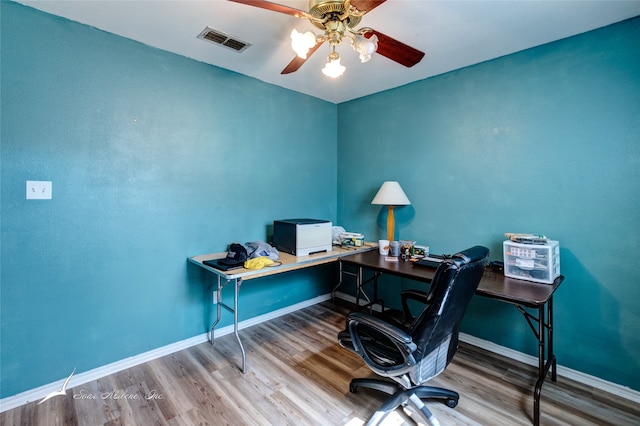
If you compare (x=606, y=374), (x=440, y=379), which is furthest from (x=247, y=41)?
(x=606, y=374)

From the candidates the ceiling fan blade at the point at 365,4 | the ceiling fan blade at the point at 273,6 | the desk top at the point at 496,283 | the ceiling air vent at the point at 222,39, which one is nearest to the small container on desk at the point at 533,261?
the desk top at the point at 496,283

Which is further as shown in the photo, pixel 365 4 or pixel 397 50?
pixel 397 50

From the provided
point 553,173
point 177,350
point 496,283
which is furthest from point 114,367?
point 553,173

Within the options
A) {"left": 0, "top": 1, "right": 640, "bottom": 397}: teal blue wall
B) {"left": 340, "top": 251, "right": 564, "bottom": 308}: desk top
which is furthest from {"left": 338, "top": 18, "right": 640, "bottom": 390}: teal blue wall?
{"left": 340, "top": 251, "right": 564, "bottom": 308}: desk top

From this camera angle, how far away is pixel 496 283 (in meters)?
Answer: 1.95

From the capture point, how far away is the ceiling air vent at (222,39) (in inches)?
80.6

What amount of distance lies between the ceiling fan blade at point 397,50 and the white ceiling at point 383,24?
8.4 inches

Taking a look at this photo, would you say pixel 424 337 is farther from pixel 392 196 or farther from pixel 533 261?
pixel 392 196

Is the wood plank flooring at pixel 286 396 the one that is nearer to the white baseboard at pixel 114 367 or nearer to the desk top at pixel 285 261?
the white baseboard at pixel 114 367

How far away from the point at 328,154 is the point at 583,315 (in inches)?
107

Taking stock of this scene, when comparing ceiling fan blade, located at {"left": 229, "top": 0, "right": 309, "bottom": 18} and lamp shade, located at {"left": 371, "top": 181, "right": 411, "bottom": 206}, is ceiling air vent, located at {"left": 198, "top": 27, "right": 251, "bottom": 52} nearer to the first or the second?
ceiling fan blade, located at {"left": 229, "top": 0, "right": 309, "bottom": 18}

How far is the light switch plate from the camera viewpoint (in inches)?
71.8

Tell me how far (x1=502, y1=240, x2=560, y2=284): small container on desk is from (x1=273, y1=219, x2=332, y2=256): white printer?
144cm

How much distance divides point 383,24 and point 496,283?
1829 mm
